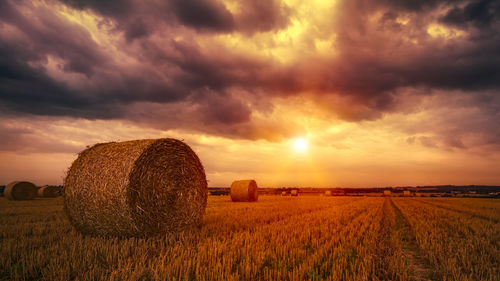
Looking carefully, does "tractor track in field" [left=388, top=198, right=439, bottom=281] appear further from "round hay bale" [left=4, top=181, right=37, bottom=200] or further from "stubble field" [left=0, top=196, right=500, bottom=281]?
"round hay bale" [left=4, top=181, right=37, bottom=200]

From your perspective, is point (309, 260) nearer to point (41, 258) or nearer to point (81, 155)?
point (41, 258)

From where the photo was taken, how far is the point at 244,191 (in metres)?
21.2

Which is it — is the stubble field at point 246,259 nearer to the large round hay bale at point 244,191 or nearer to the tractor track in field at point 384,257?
the tractor track in field at point 384,257

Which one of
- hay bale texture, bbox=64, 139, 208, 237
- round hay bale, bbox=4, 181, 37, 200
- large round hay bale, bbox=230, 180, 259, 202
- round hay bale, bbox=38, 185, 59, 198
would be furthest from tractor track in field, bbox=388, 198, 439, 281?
round hay bale, bbox=38, 185, 59, 198

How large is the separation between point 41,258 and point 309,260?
14.7 ft

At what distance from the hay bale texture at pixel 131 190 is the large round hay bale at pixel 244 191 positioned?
12959 mm

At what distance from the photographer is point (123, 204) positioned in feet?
21.3

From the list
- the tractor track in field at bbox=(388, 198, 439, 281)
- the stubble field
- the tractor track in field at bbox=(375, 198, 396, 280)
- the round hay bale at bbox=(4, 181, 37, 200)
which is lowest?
the tractor track in field at bbox=(388, 198, 439, 281)

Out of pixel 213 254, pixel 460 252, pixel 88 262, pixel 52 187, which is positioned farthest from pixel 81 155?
pixel 52 187

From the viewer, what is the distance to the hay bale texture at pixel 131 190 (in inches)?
259

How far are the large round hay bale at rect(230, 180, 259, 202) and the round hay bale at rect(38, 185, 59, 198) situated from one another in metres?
17.9

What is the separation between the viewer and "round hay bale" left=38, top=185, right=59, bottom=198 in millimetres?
24453

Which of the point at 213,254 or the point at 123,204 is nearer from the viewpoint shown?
the point at 213,254

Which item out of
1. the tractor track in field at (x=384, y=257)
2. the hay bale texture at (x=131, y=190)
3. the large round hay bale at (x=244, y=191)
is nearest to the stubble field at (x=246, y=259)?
the tractor track in field at (x=384, y=257)
